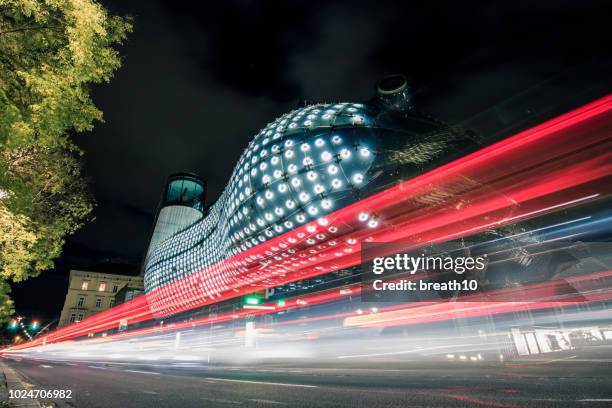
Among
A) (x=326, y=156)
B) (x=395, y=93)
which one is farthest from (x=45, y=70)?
(x=395, y=93)

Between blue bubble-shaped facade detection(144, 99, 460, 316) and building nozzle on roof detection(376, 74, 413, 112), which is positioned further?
building nozzle on roof detection(376, 74, 413, 112)

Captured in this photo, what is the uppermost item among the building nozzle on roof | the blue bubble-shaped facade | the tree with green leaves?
the building nozzle on roof

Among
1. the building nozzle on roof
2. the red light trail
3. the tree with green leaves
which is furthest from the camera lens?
the building nozzle on roof

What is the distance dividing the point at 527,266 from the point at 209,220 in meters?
54.3

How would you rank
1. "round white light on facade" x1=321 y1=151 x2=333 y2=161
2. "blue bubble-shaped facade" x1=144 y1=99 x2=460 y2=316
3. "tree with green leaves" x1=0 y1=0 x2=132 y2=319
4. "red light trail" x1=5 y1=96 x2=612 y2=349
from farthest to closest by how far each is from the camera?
"round white light on facade" x1=321 y1=151 x2=333 y2=161
"blue bubble-shaped facade" x1=144 y1=99 x2=460 y2=316
"red light trail" x1=5 y1=96 x2=612 y2=349
"tree with green leaves" x1=0 y1=0 x2=132 y2=319

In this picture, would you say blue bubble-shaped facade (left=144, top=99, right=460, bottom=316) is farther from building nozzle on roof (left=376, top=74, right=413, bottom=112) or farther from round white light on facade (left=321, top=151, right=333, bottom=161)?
building nozzle on roof (left=376, top=74, right=413, bottom=112)

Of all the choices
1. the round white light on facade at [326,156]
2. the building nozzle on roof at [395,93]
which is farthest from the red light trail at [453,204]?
the building nozzle on roof at [395,93]

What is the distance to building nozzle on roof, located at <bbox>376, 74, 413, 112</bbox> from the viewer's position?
34753 mm

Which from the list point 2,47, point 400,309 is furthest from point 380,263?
point 2,47

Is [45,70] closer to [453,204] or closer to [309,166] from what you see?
[309,166]

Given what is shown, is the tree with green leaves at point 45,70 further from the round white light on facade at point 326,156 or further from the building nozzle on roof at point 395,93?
the building nozzle on roof at point 395,93

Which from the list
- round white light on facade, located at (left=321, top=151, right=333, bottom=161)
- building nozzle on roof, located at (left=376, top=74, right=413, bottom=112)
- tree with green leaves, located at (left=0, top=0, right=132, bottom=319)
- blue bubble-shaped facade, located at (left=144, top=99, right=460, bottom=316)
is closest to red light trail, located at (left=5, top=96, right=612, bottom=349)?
blue bubble-shaped facade, located at (left=144, top=99, right=460, bottom=316)

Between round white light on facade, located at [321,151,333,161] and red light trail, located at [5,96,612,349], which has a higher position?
round white light on facade, located at [321,151,333,161]

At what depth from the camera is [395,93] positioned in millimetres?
34812
